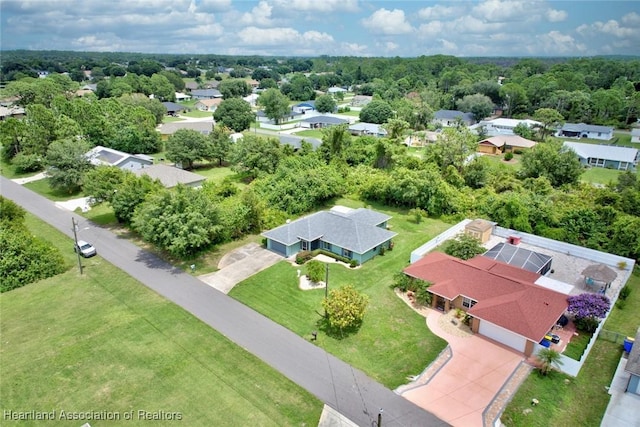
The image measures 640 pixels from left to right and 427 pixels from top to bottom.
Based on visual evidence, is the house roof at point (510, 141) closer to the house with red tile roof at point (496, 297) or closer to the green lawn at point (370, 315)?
the green lawn at point (370, 315)

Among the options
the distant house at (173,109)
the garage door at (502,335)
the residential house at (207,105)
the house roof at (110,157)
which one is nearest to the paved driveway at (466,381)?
the garage door at (502,335)

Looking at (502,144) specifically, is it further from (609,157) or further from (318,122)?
(318,122)

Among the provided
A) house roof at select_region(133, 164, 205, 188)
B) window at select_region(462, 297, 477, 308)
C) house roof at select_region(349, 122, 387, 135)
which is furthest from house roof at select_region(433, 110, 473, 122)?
window at select_region(462, 297, 477, 308)

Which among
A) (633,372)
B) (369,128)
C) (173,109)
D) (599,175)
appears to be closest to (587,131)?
(599,175)

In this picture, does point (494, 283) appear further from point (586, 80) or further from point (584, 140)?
point (586, 80)

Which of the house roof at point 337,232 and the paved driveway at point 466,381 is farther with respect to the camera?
the house roof at point 337,232
